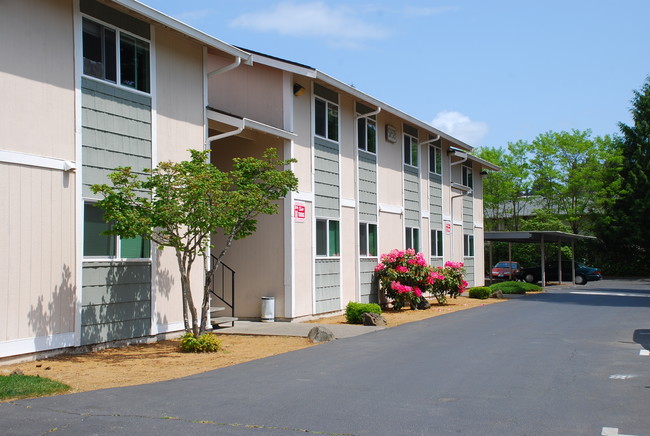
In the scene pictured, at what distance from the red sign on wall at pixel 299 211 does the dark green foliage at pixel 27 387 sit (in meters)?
9.19

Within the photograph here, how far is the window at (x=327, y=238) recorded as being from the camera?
18.7 m

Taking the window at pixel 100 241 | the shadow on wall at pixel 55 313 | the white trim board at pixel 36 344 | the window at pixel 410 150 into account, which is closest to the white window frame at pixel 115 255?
the window at pixel 100 241

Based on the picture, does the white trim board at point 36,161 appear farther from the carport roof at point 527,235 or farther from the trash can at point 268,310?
the carport roof at point 527,235

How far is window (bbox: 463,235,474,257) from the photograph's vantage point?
101ft

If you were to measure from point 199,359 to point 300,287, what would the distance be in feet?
20.9

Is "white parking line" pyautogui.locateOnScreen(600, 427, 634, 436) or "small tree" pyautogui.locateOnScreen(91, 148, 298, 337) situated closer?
"white parking line" pyautogui.locateOnScreen(600, 427, 634, 436)

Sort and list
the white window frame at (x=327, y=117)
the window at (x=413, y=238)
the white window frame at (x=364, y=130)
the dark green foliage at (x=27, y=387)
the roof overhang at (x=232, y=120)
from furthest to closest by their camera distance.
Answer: the window at (x=413, y=238) < the white window frame at (x=364, y=130) < the white window frame at (x=327, y=117) < the roof overhang at (x=232, y=120) < the dark green foliage at (x=27, y=387)

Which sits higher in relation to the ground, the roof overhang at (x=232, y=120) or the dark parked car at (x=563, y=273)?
the roof overhang at (x=232, y=120)

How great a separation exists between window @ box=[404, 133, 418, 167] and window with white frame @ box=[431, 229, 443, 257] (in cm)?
326

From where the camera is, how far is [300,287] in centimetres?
1753

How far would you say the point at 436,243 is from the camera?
27.1 meters

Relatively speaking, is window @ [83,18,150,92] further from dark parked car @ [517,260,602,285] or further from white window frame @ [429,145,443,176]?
dark parked car @ [517,260,602,285]

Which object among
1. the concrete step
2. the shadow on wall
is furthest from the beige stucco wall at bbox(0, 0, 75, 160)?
the concrete step

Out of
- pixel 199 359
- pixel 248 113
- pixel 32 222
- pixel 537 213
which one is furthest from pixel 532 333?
pixel 537 213
